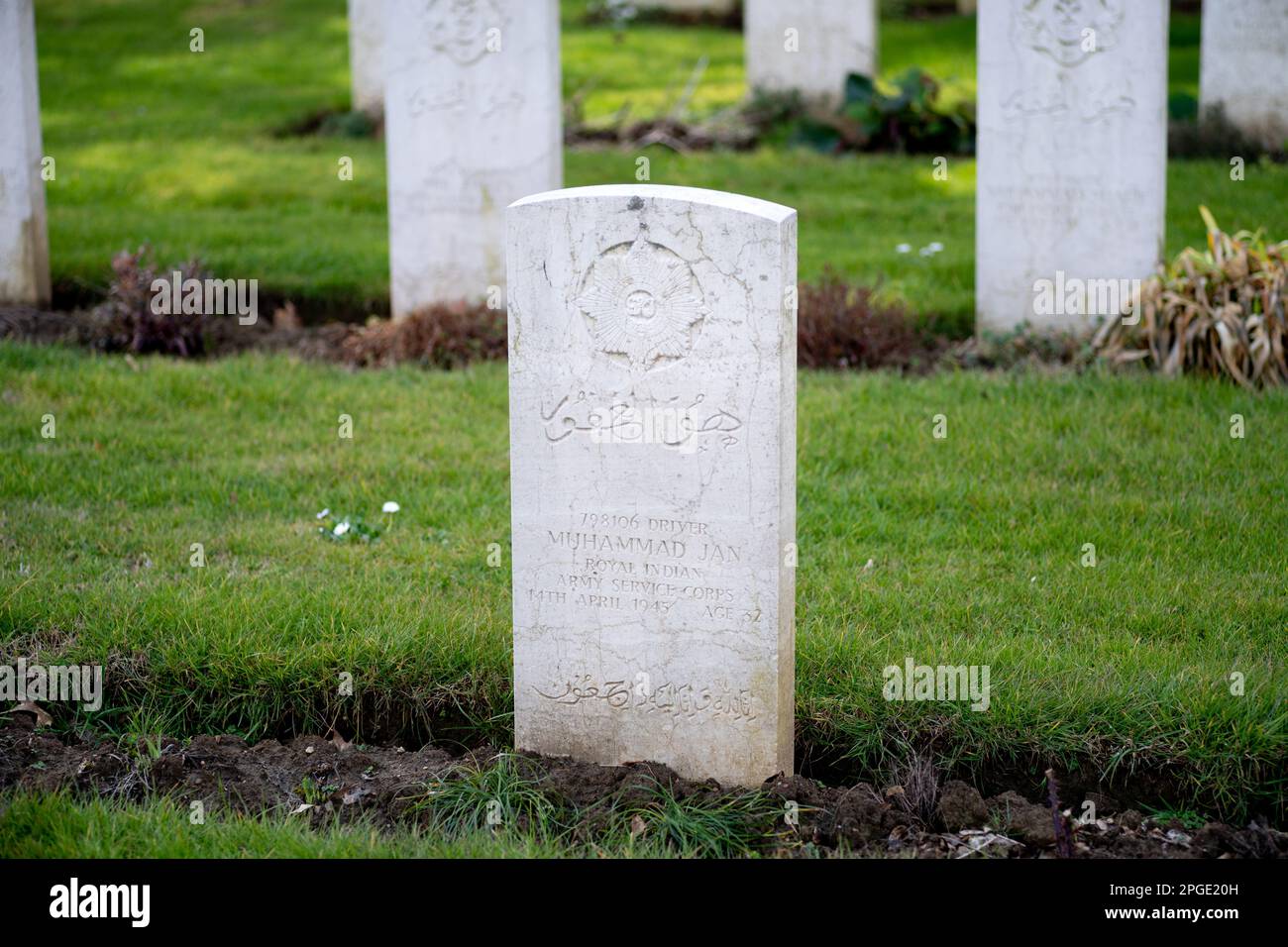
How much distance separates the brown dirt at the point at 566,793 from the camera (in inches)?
158

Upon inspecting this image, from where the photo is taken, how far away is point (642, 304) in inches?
163

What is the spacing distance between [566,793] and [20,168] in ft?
21.5

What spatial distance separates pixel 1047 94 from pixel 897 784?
4.98 m

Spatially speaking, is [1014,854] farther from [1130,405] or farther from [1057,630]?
[1130,405]

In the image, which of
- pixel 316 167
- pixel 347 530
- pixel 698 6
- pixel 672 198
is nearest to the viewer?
pixel 672 198

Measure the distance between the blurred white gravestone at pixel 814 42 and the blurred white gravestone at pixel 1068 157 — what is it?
251 inches

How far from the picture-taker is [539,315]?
4293 millimetres
